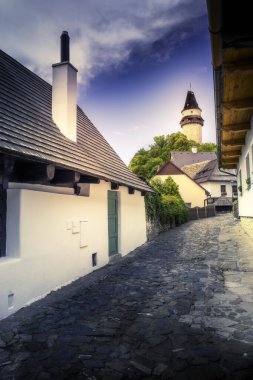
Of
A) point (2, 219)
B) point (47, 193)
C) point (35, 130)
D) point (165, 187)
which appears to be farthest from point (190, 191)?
point (2, 219)

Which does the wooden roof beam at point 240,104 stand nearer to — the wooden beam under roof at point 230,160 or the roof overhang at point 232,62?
the roof overhang at point 232,62

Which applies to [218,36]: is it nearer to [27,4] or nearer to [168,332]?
[168,332]

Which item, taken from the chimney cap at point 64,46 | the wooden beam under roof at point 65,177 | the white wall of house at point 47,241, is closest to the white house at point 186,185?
the white wall of house at point 47,241

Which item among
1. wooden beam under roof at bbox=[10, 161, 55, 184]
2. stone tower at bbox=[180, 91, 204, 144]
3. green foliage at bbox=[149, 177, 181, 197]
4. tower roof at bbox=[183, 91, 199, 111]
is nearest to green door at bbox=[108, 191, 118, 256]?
wooden beam under roof at bbox=[10, 161, 55, 184]

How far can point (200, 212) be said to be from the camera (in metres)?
30.6

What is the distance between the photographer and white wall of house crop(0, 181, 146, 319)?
4774mm

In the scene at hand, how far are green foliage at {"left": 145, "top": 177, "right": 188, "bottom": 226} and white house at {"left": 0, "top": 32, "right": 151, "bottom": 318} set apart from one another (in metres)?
4.95

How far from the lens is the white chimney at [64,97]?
764 cm

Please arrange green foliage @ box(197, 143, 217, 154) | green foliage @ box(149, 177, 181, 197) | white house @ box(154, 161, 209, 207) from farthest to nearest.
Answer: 1. green foliage @ box(197, 143, 217, 154)
2. white house @ box(154, 161, 209, 207)
3. green foliage @ box(149, 177, 181, 197)

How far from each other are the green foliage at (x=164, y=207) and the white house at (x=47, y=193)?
495 cm

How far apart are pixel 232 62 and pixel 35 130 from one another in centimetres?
395

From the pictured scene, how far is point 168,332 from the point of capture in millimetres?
3648

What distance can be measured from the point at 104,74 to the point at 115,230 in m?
6.68

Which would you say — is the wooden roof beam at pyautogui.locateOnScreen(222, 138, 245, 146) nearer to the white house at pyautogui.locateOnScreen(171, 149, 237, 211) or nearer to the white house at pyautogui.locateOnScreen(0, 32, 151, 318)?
the white house at pyautogui.locateOnScreen(0, 32, 151, 318)
